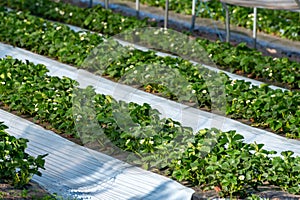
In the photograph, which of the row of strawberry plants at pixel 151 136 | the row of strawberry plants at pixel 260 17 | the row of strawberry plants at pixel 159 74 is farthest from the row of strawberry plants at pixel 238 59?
the row of strawberry plants at pixel 151 136

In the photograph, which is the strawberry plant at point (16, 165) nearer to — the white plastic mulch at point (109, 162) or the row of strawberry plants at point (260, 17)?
the white plastic mulch at point (109, 162)

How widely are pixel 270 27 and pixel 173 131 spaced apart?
17.7 ft

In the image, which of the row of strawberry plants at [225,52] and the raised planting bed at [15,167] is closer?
the raised planting bed at [15,167]

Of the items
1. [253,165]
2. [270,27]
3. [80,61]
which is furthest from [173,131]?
[270,27]

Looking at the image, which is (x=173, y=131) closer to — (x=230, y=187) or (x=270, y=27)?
(x=230, y=187)

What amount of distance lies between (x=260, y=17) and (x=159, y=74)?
3.87 m

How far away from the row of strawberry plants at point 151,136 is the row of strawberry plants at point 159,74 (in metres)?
0.87

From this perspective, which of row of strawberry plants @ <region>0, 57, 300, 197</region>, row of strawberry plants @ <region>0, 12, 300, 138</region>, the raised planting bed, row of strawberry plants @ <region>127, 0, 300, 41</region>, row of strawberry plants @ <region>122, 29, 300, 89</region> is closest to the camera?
the raised planting bed

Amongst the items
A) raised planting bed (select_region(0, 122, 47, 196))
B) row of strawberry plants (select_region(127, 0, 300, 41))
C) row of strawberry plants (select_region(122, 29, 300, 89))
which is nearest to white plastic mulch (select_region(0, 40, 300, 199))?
raised planting bed (select_region(0, 122, 47, 196))

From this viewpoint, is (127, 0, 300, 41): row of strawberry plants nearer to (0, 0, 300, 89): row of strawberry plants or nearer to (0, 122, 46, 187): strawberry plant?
(0, 0, 300, 89): row of strawberry plants

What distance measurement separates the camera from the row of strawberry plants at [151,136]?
5914 mm

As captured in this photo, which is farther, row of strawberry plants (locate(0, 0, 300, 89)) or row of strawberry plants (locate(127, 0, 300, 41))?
row of strawberry plants (locate(127, 0, 300, 41))

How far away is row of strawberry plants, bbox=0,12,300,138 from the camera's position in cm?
751

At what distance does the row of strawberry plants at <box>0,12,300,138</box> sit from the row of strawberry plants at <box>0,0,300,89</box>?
689 millimetres
